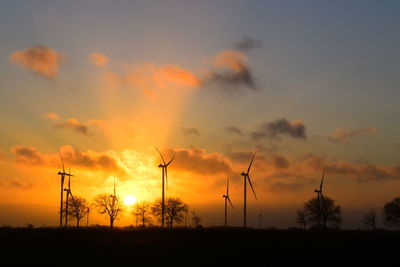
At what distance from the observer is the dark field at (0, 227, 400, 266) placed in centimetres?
7388

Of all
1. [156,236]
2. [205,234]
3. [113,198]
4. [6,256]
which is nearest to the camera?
[6,256]

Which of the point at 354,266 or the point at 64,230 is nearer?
the point at 354,266

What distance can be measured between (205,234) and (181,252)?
24.6m

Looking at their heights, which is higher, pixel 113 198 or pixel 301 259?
pixel 113 198

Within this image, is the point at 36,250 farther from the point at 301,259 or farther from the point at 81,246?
the point at 301,259

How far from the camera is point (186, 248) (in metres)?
84.2

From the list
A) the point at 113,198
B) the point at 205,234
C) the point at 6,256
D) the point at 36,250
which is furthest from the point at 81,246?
the point at 113,198

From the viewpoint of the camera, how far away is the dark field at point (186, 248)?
73.9m

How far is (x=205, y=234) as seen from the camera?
104375mm

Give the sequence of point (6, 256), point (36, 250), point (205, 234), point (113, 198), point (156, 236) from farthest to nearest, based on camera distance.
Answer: point (113, 198) < point (205, 234) < point (156, 236) < point (36, 250) < point (6, 256)

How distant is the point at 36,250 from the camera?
7662cm

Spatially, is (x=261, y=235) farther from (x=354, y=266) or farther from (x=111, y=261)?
(x=111, y=261)

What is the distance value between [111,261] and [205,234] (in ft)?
117

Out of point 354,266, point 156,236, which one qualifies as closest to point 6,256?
point 156,236
